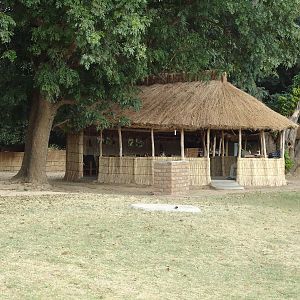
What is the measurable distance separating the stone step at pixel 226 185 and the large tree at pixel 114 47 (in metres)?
3.78

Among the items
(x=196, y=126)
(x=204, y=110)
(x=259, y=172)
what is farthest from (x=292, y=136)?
(x=196, y=126)

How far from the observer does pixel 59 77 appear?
17.6 metres

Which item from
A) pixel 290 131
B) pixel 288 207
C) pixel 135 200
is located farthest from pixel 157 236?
pixel 290 131

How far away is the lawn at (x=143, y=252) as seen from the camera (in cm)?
682

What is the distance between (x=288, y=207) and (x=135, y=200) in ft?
12.1

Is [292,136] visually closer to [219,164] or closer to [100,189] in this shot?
[219,164]

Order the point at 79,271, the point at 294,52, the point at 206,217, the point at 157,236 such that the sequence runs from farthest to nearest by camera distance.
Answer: the point at 294,52 → the point at 206,217 → the point at 157,236 → the point at 79,271

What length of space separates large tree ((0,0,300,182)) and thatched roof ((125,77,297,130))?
0.92 meters

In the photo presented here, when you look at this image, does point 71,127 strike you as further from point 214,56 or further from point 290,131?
point 290,131

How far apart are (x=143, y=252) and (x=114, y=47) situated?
913 centimetres

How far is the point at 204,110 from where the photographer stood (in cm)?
2120

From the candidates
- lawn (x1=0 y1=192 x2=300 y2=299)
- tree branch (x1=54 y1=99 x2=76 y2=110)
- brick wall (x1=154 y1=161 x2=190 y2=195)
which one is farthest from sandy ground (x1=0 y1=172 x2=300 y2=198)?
lawn (x1=0 y1=192 x2=300 y2=299)

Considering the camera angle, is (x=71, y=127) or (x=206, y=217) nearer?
(x=206, y=217)

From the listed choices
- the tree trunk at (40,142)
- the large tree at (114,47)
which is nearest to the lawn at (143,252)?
the large tree at (114,47)
